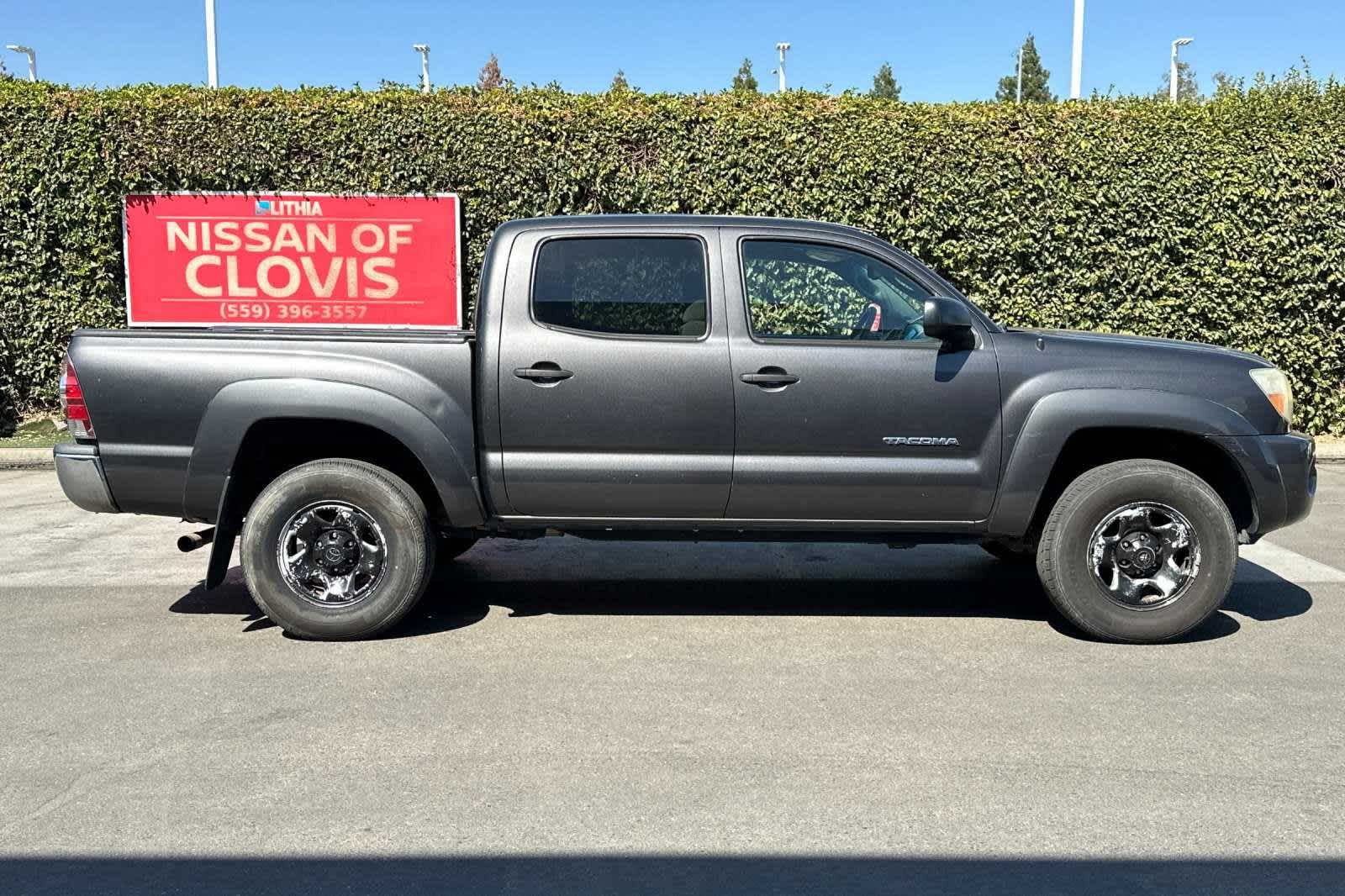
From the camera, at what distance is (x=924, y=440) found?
556cm

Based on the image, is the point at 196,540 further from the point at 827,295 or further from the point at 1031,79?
the point at 1031,79

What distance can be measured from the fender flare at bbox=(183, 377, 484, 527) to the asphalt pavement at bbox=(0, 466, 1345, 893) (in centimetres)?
77

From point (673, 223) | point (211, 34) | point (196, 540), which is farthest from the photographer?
point (211, 34)

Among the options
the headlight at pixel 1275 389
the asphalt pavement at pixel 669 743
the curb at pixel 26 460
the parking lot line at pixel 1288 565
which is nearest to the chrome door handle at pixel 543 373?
the asphalt pavement at pixel 669 743

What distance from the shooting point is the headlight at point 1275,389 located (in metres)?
5.64

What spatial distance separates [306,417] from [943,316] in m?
2.79

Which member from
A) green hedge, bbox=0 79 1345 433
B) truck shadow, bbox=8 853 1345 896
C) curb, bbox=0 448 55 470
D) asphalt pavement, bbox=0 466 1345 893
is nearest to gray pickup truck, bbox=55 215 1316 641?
asphalt pavement, bbox=0 466 1345 893

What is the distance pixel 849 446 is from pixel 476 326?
1.75 m

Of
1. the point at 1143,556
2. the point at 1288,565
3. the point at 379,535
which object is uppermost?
the point at 379,535

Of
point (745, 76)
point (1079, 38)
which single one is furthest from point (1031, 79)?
Answer: point (1079, 38)

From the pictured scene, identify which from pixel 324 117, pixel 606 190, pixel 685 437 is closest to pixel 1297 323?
pixel 606 190

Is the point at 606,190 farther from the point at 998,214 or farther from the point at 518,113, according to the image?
the point at 998,214

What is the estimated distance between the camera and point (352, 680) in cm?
502

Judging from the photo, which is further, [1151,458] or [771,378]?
[1151,458]
